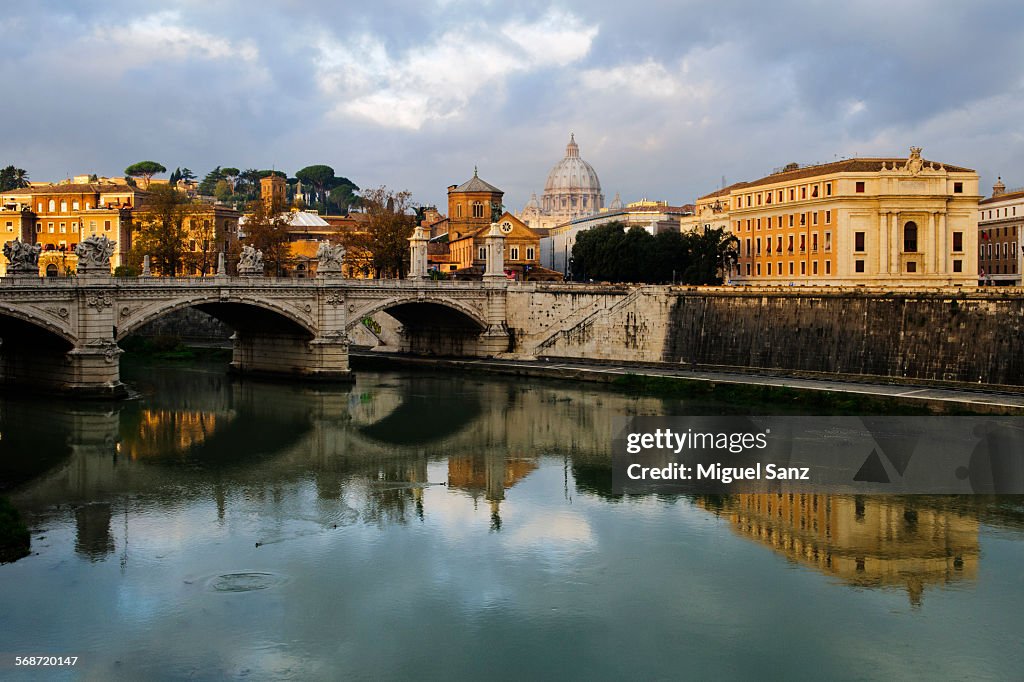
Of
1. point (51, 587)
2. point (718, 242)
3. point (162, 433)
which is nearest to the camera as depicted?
point (51, 587)

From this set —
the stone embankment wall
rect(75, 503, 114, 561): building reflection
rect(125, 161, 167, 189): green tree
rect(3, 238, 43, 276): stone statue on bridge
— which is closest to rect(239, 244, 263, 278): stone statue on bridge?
rect(3, 238, 43, 276): stone statue on bridge

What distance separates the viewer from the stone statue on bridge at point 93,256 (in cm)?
3741

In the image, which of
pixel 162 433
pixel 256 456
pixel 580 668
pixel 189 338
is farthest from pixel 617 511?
pixel 189 338

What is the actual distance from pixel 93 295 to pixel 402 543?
2038 cm

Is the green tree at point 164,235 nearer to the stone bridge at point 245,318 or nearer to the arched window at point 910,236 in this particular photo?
the stone bridge at point 245,318

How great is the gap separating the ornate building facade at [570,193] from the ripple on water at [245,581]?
14663cm

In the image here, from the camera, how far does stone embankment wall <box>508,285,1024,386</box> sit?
37844 millimetres

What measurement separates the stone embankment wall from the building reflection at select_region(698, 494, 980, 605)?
15189mm

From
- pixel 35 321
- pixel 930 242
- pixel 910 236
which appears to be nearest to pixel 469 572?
pixel 35 321

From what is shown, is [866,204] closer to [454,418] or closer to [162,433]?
[454,418]

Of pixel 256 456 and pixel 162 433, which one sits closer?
pixel 256 456

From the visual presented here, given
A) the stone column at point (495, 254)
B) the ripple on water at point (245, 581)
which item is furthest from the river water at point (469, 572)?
the stone column at point (495, 254)

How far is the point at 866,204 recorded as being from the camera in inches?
2041

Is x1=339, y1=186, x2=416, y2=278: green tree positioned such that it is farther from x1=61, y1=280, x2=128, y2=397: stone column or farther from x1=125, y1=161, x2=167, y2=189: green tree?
x1=125, y1=161, x2=167, y2=189: green tree
